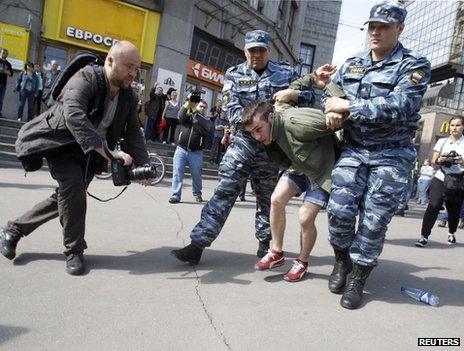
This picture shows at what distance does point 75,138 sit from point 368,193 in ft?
7.17

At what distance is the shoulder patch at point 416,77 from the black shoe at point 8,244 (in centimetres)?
324

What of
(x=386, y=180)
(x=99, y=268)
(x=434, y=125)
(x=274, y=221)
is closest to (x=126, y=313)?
(x=99, y=268)

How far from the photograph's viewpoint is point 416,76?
313 centimetres

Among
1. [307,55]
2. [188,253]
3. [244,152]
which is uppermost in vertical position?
[307,55]

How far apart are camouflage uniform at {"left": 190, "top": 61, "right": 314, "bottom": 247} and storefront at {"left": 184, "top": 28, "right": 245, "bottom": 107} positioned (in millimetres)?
12710

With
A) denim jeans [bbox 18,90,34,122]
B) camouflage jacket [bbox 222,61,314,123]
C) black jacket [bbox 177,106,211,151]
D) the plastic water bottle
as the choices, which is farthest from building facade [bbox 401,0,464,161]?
the plastic water bottle

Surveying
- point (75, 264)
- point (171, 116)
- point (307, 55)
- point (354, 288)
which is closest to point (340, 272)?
point (354, 288)

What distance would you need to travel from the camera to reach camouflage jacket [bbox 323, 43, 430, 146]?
3.09 meters

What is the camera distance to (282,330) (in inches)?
110

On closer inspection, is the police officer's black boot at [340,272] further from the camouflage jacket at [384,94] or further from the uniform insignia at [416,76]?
the uniform insignia at [416,76]

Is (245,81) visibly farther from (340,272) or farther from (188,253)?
(340,272)

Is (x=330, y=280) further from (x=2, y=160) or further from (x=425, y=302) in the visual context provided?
(x=2, y=160)

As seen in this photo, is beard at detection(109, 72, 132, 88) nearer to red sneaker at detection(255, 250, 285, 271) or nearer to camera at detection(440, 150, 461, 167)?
red sneaker at detection(255, 250, 285, 271)

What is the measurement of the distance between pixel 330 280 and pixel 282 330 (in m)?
0.99
